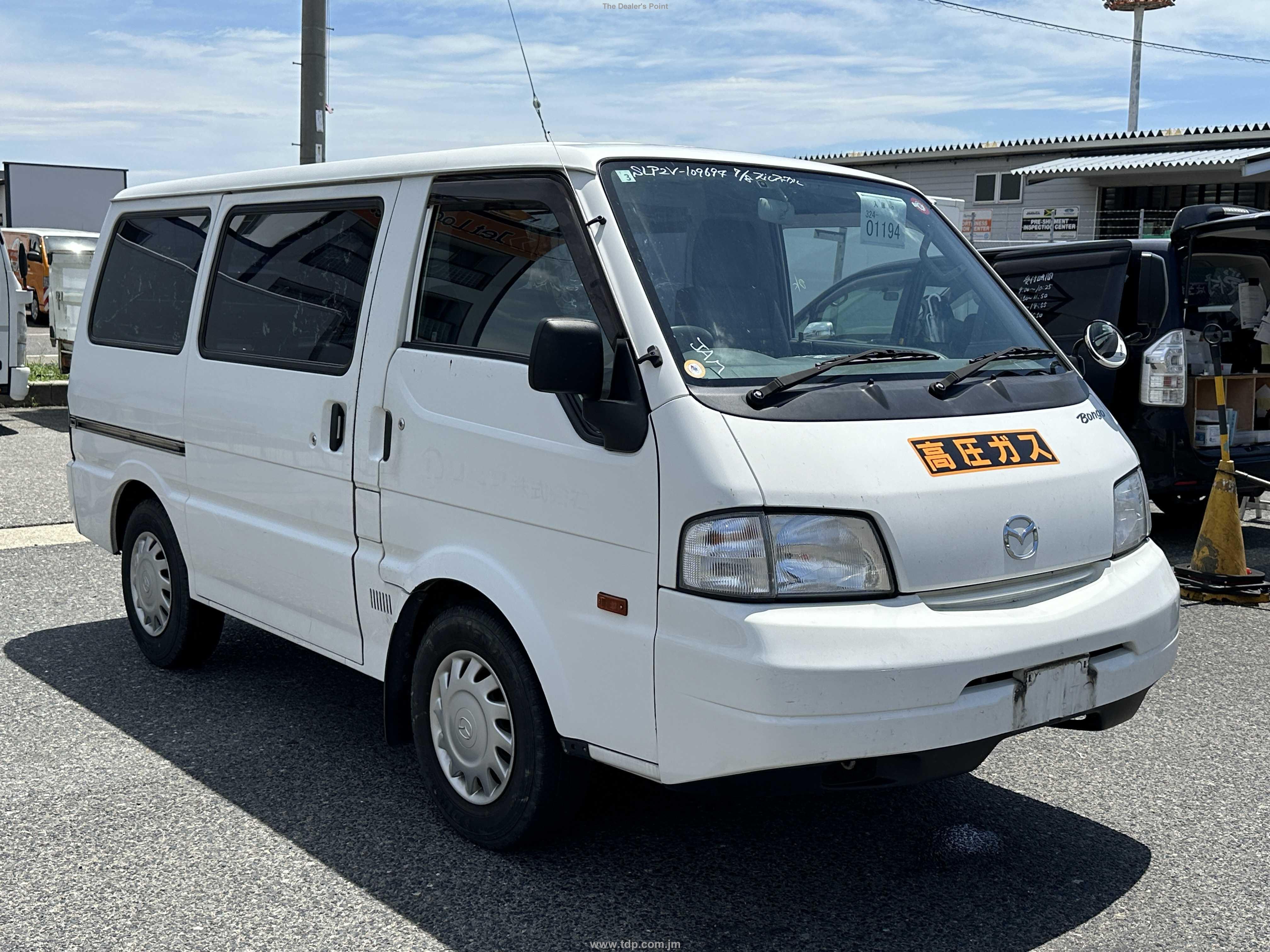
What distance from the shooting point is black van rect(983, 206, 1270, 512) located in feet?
24.7

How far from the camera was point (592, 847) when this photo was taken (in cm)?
376

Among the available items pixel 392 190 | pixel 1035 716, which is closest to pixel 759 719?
pixel 1035 716

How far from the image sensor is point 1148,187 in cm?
2605

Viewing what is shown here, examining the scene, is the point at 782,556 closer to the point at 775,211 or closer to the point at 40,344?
the point at 775,211

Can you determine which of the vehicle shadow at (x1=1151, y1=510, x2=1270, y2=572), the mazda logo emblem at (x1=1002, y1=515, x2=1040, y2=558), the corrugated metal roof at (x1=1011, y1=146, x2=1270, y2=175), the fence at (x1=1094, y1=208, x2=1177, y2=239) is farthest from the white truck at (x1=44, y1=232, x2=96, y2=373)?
the fence at (x1=1094, y1=208, x2=1177, y2=239)

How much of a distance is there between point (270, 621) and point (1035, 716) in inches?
106

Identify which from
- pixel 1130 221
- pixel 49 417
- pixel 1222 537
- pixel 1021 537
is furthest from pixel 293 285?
pixel 1130 221

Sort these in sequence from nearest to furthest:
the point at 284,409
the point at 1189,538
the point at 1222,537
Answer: the point at 284,409
the point at 1222,537
the point at 1189,538

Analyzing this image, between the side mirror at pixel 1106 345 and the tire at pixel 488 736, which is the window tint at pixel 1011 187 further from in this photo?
the tire at pixel 488 736

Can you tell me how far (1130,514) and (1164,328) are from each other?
4.39m

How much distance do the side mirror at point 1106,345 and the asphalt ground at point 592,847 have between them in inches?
56.4

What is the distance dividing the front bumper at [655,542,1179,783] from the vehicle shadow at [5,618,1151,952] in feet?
0.88

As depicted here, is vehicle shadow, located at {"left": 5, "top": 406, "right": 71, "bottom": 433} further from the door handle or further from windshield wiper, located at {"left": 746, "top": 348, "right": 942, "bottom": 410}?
windshield wiper, located at {"left": 746, "top": 348, "right": 942, "bottom": 410}

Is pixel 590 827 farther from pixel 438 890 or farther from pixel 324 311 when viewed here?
pixel 324 311
